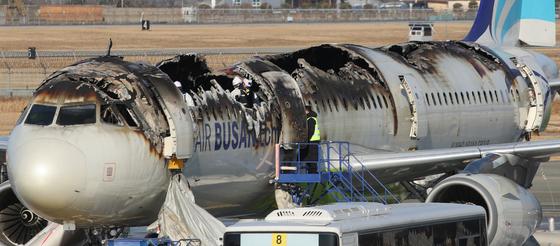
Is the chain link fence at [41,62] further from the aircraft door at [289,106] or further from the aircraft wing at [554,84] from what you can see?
the aircraft door at [289,106]

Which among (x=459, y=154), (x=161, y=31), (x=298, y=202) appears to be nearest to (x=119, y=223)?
(x=298, y=202)

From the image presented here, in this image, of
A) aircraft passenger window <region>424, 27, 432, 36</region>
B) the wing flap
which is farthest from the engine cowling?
aircraft passenger window <region>424, 27, 432, 36</region>

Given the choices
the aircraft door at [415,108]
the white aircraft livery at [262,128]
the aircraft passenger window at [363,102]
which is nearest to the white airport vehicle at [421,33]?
the white aircraft livery at [262,128]

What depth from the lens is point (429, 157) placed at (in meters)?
29.6

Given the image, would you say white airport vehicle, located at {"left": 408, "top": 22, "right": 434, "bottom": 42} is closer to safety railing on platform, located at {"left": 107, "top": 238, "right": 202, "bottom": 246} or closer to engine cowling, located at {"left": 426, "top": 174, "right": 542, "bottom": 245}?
engine cowling, located at {"left": 426, "top": 174, "right": 542, "bottom": 245}

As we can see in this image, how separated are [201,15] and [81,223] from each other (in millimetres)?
166045

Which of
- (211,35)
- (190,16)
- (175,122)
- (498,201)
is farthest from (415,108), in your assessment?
(190,16)

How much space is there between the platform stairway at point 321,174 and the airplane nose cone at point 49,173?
19.1ft

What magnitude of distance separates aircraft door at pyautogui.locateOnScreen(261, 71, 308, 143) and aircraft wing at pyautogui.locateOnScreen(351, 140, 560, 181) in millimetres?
1540

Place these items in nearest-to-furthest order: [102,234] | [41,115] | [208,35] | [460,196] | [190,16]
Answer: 1. [41,115]
2. [102,234]
3. [460,196]
4. [208,35]
5. [190,16]

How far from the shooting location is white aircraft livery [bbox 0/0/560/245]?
78.3 ft

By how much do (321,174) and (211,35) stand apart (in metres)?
112

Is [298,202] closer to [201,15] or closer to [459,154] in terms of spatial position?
[459,154]

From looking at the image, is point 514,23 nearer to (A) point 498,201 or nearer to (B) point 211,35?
(A) point 498,201
